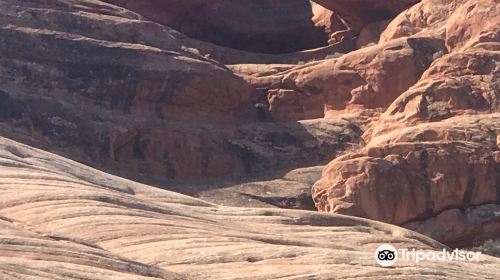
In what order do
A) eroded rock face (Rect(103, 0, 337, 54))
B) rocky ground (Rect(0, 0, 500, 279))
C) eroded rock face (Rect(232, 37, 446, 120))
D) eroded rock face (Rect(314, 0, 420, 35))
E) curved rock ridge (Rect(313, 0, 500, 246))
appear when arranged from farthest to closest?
1. eroded rock face (Rect(103, 0, 337, 54))
2. eroded rock face (Rect(314, 0, 420, 35))
3. eroded rock face (Rect(232, 37, 446, 120))
4. curved rock ridge (Rect(313, 0, 500, 246))
5. rocky ground (Rect(0, 0, 500, 279))

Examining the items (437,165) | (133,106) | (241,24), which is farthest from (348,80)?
(241,24)

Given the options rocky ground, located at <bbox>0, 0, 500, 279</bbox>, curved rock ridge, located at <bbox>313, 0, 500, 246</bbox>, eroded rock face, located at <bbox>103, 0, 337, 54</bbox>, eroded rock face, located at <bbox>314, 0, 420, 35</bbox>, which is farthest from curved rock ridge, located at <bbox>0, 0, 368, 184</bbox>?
eroded rock face, located at <bbox>103, 0, 337, 54</bbox>

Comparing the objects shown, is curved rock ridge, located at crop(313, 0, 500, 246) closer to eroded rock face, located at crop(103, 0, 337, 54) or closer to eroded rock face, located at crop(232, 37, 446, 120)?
eroded rock face, located at crop(232, 37, 446, 120)

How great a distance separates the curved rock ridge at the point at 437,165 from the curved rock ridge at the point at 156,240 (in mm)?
9720

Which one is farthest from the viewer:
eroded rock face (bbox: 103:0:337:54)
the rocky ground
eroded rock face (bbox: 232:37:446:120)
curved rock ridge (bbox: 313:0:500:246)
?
eroded rock face (bbox: 103:0:337:54)

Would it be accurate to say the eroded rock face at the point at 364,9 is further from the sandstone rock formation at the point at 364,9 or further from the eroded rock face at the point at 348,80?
the eroded rock face at the point at 348,80

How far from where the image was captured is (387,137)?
100 feet

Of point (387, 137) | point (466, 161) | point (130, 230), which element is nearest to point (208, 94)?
point (387, 137)

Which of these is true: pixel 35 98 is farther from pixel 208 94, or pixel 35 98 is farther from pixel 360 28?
pixel 360 28

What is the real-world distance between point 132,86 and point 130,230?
874 inches

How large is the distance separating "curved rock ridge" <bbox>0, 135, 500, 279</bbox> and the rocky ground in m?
0.12

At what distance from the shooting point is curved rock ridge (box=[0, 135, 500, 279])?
1159 cm

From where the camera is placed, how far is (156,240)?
13875mm

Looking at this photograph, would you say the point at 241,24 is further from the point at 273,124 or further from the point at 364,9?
the point at 273,124
